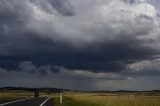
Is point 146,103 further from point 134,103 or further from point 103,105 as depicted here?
point 103,105

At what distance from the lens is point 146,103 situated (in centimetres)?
2909

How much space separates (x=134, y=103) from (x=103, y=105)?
494cm

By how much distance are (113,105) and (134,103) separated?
2.36 meters

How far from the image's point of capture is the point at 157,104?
28.7 meters

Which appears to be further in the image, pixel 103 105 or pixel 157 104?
pixel 103 105

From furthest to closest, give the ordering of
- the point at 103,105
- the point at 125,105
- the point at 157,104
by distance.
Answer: the point at 103,105 → the point at 125,105 → the point at 157,104

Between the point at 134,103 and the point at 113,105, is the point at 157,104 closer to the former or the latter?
the point at 134,103

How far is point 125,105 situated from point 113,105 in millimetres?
1827

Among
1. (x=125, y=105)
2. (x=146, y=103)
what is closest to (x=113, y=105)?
(x=125, y=105)

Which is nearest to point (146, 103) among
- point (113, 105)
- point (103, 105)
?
point (113, 105)

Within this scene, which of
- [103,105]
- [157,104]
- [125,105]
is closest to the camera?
[157,104]

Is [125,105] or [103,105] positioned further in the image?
[103,105]

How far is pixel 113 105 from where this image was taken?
1265 inches

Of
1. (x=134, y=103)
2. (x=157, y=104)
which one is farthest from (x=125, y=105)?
(x=157, y=104)
